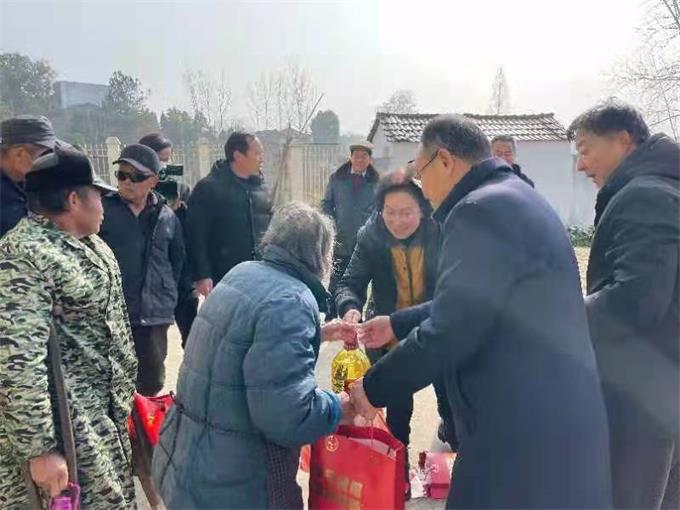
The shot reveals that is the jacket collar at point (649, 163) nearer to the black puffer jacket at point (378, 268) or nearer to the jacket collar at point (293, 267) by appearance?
the black puffer jacket at point (378, 268)

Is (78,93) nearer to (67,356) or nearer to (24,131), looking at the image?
(24,131)

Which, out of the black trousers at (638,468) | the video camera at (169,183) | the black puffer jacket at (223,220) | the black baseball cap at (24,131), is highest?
the black baseball cap at (24,131)

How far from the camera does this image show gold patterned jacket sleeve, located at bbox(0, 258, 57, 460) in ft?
6.01

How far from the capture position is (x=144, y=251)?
11.4 feet

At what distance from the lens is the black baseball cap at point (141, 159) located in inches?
134

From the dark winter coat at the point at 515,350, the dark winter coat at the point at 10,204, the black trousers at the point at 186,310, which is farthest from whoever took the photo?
the black trousers at the point at 186,310

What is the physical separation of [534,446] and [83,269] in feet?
5.20

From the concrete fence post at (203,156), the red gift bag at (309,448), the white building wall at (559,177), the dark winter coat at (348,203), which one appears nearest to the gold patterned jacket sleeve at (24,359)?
the red gift bag at (309,448)

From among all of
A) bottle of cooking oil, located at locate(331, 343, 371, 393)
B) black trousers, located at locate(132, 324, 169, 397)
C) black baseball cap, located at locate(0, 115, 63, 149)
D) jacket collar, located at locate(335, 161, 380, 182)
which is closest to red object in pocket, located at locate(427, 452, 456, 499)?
bottle of cooking oil, located at locate(331, 343, 371, 393)

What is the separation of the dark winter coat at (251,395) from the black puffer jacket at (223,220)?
2.52 meters

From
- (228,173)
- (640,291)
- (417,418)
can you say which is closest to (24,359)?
(640,291)

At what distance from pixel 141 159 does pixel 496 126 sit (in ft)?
48.3

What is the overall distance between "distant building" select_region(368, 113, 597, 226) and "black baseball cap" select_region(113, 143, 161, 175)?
11781 mm

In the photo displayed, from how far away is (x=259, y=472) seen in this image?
1.85 m
